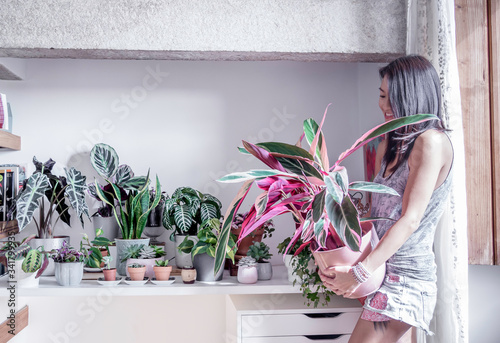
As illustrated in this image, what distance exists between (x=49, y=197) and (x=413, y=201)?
1.97 metres

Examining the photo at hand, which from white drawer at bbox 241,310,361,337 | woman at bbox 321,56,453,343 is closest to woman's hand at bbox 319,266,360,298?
woman at bbox 321,56,453,343

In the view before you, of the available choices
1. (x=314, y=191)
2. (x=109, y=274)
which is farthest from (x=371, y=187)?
(x=109, y=274)

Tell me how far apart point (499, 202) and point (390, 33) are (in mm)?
969

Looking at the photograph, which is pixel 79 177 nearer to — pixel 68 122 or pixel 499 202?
pixel 68 122

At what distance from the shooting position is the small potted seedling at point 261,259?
92.9 inches

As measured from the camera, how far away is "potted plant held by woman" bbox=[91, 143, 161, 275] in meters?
2.43

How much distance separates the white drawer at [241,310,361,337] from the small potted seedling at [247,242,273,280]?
22 cm

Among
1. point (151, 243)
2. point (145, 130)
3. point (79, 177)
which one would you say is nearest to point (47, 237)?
point (79, 177)

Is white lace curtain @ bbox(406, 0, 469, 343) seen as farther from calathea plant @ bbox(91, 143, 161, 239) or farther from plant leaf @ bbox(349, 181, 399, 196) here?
calathea plant @ bbox(91, 143, 161, 239)

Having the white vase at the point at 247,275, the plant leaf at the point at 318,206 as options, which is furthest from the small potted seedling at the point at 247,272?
the plant leaf at the point at 318,206

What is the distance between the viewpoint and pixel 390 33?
7.50 feet

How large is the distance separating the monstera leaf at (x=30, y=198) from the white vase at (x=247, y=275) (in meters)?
1.07

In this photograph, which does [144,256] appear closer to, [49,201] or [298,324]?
[49,201]

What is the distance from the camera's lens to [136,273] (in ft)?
7.46
